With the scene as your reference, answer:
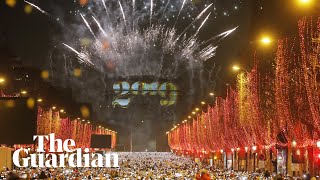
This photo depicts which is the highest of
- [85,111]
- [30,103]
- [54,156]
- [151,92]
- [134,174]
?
[151,92]

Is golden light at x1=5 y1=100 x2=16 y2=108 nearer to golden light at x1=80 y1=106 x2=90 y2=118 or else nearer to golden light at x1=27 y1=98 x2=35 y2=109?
golden light at x1=27 y1=98 x2=35 y2=109

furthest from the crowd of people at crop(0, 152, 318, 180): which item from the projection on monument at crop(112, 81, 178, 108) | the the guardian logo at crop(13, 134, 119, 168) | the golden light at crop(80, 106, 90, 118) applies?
the projection on monument at crop(112, 81, 178, 108)

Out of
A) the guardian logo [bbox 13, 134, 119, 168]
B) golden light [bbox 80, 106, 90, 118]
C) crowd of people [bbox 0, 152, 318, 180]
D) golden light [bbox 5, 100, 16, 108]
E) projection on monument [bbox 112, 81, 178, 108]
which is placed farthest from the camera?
projection on monument [bbox 112, 81, 178, 108]

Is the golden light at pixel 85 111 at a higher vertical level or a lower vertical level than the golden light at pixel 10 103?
higher

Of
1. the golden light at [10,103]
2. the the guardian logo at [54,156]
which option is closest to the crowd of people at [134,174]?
the the guardian logo at [54,156]

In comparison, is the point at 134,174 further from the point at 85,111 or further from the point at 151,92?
the point at 151,92

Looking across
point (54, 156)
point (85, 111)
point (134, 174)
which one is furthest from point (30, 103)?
point (85, 111)

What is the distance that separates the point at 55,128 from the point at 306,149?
55753 millimetres

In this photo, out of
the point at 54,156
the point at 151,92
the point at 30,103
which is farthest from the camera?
the point at 151,92

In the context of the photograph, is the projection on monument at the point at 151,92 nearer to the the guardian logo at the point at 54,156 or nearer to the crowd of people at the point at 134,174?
the crowd of people at the point at 134,174

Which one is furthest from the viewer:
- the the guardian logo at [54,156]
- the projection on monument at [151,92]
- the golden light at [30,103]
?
the projection on monument at [151,92]

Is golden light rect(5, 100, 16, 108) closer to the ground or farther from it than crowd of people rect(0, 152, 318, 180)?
farther from it

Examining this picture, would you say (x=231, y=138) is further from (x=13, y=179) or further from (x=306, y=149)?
(x=13, y=179)

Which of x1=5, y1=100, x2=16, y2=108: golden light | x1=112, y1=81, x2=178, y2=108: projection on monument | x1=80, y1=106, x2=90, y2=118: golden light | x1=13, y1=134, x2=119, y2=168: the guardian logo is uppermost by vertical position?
x1=112, y1=81, x2=178, y2=108: projection on monument
